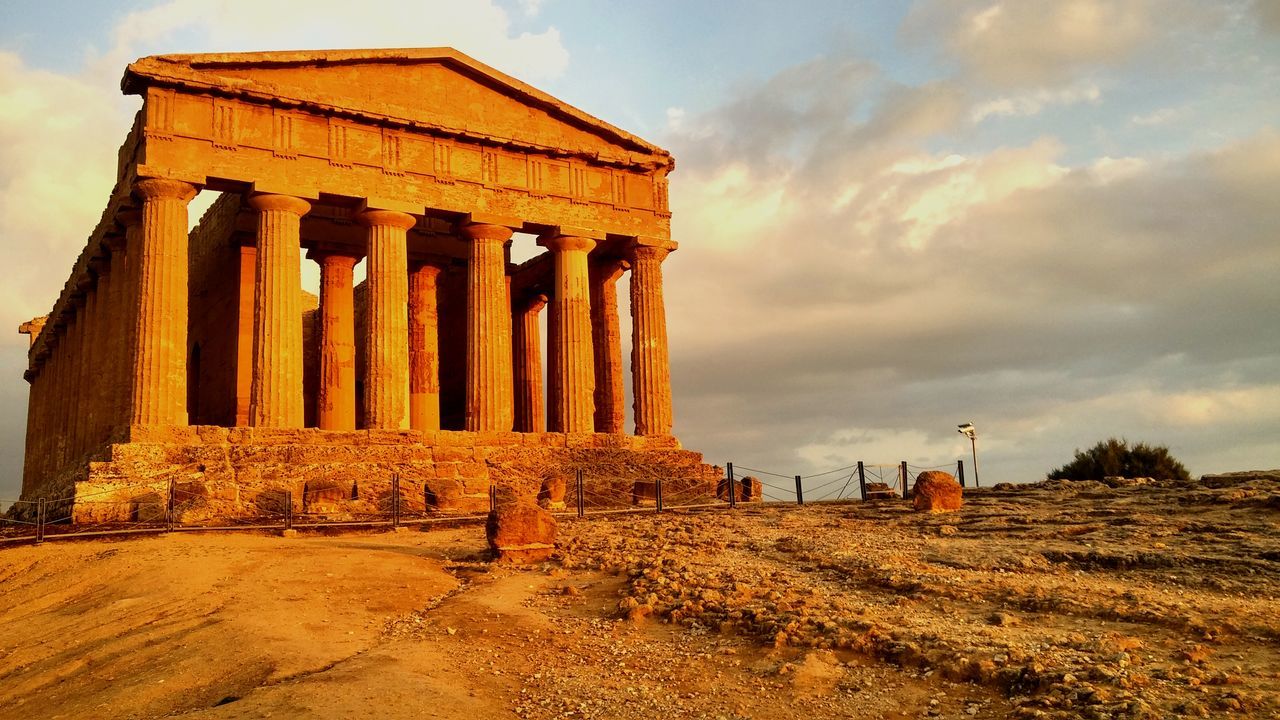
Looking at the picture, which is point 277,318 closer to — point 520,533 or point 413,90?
point 413,90

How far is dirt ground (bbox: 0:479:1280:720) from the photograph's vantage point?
6855 mm

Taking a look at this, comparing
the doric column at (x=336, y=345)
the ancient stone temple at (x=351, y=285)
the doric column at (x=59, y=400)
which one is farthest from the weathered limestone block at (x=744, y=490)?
the doric column at (x=59, y=400)

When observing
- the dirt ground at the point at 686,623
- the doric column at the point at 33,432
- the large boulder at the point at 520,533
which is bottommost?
the dirt ground at the point at 686,623

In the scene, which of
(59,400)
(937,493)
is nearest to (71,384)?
(59,400)

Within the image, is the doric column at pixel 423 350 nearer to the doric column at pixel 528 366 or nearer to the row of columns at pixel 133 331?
the doric column at pixel 528 366

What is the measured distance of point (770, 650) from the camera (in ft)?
26.7

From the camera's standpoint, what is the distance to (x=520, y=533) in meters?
12.8

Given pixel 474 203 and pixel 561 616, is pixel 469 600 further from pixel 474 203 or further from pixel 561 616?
pixel 474 203

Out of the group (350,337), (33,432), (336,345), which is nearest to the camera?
(336,345)

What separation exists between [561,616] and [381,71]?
17.6 meters

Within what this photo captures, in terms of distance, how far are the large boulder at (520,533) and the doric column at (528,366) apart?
1407cm

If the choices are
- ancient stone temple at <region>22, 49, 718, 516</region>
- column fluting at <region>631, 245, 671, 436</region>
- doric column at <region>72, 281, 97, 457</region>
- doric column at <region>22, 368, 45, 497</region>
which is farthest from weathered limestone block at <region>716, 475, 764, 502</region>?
doric column at <region>22, 368, 45, 497</region>

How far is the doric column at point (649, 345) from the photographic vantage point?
25.6 meters

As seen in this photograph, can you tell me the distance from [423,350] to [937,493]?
603 inches
